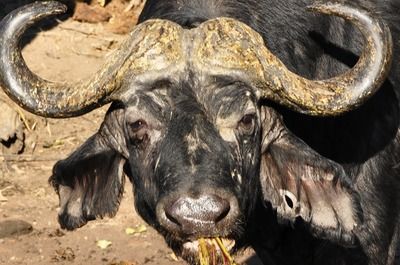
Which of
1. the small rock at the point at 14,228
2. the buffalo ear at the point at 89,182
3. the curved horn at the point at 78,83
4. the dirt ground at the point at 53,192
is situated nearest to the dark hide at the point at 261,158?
the buffalo ear at the point at 89,182

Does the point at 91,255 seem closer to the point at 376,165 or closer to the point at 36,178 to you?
the point at 36,178

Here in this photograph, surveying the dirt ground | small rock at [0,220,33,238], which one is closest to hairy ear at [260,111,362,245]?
the dirt ground

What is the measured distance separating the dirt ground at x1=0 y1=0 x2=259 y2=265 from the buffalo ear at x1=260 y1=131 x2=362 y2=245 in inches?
85.9

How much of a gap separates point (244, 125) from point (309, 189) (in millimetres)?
672

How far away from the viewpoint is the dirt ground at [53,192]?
8.09m

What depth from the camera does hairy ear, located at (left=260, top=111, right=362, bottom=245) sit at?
18.7 feet

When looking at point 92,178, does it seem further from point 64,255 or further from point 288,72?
point 64,255

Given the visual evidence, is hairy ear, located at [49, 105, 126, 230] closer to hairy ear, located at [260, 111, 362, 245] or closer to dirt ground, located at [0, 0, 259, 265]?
hairy ear, located at [260, 111, 362, 245]

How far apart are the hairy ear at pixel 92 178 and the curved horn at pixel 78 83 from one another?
0.35 meters

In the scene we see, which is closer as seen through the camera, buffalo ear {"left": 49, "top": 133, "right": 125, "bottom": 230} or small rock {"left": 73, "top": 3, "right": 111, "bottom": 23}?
buffalo ear {"left": 49, "top": 133, "right": 125, "bottom": 230}

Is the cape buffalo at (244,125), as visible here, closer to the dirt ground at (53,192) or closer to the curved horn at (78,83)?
the curved horn at (78,83)

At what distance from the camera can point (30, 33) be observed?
34.6 ft

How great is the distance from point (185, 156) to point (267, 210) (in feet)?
3.70

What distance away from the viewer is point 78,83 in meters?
5.39
